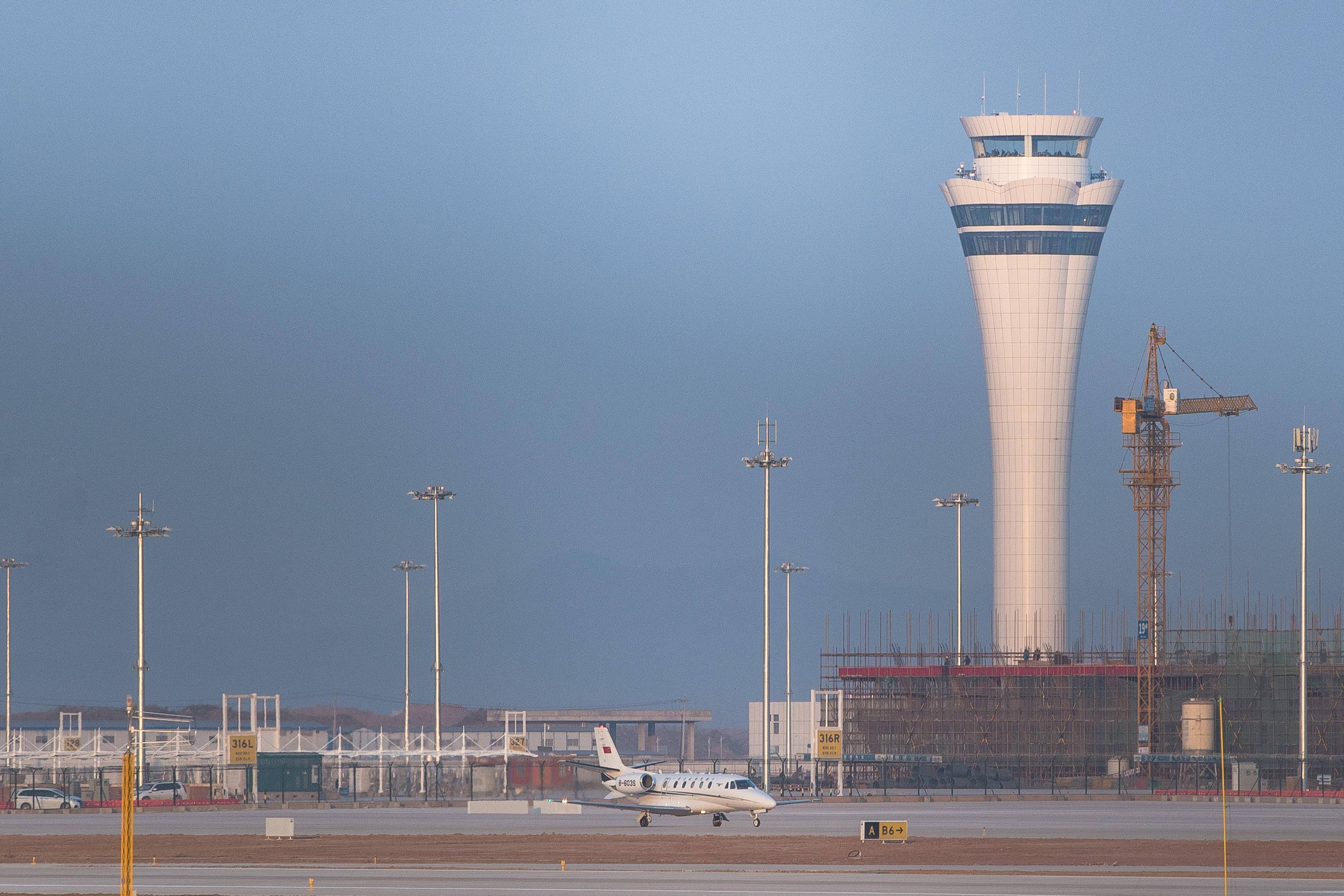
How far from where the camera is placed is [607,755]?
283 ft

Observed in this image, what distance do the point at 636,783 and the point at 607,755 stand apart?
777cm

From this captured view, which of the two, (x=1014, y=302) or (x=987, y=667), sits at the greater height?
(x=1014, y=302)

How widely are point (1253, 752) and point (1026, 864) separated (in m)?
83.1

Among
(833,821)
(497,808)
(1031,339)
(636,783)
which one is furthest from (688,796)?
(1031,339)

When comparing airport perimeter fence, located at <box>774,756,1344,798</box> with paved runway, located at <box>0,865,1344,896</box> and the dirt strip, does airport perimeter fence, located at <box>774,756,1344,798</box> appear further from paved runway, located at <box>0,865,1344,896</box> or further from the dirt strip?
paved runway, located at <box>0,865,1344,896</box>

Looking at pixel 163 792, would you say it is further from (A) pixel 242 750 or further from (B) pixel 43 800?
(A) pixel 242 750

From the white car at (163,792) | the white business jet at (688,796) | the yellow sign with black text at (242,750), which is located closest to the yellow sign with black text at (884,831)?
the white business jet at (688,796)

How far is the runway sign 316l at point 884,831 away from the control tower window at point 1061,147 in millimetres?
137557

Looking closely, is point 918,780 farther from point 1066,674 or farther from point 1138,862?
point 1138,862

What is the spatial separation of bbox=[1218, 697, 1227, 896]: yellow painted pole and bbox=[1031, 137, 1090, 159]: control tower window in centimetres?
7797

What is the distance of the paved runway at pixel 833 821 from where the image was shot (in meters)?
72.6

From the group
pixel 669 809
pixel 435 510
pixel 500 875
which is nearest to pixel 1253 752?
pixel 435 510

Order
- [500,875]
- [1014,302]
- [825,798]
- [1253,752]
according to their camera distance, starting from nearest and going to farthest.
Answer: [500,875] → [825,798] → [1253,752] → [1014,302]

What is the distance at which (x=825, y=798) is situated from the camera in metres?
102
